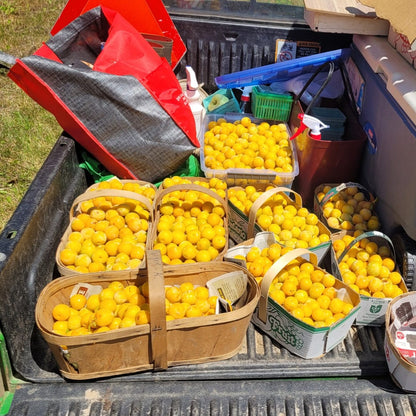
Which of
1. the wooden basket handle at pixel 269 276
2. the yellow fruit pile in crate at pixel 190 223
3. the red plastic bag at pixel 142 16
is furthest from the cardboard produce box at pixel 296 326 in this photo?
the red plastic bag at pixel 142 16

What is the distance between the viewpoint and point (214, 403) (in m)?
1.76

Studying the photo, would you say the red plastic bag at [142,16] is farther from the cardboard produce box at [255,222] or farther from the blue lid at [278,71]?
the cardboard produce box at [255,222]

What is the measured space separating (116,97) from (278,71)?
132 cm

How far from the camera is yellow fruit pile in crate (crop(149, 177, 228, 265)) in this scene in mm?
2234

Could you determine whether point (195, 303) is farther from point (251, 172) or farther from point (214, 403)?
point (251, 172)

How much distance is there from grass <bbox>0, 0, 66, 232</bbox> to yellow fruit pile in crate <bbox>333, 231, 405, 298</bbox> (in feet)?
8.09

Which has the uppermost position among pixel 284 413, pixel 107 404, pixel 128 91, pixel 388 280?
pixel 128 91

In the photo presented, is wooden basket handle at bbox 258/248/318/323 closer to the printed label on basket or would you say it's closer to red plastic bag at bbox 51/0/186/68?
the printed label on basket

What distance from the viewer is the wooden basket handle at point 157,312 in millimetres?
1653

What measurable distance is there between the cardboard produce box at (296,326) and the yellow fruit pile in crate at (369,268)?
0.17m

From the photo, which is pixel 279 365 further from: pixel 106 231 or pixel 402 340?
pixel 106 231

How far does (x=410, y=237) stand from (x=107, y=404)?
5.26 feet

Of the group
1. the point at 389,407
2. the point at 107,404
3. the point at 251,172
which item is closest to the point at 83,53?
the point at 251,172

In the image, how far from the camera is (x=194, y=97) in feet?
10.8
